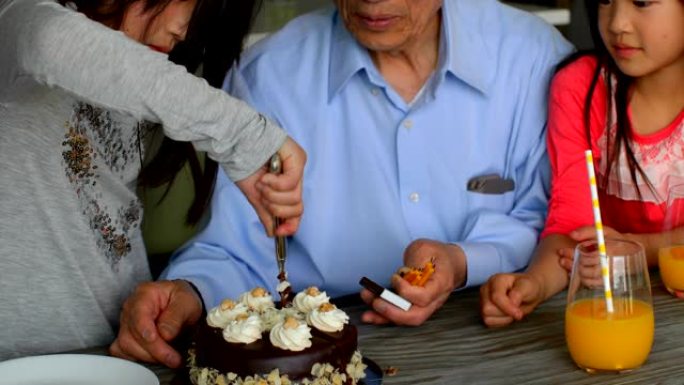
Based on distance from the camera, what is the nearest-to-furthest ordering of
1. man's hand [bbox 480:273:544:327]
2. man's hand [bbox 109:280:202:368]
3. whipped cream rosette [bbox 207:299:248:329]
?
whipped cream rosette [bbox 207:299:248:329]
man's hand [bbox 109:280:202:368]
man's hand [bbox 480:273:544:327]

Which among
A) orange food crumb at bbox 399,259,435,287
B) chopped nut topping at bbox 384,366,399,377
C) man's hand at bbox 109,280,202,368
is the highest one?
orange food crumb at bbox 399,259,435,287

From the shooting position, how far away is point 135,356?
1590 mm

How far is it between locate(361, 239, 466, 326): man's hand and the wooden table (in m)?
0.02

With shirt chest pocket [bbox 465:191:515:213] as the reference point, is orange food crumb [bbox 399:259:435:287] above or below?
below

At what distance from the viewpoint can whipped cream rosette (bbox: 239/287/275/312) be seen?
58.7 inches

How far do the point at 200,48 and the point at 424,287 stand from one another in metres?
0.56

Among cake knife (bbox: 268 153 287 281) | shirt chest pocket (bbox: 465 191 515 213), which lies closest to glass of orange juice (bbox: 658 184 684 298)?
shirt chest pocket (bbox: 465 191 515 213)

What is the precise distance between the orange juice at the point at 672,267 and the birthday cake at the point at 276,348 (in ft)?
2.07

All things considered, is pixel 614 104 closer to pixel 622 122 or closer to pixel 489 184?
pixel 622 122

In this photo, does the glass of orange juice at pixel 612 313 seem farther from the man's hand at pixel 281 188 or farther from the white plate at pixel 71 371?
the white plate at pixel 71 371

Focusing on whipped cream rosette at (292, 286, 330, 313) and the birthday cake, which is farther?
whipped cream rosette at (292, 286, 330, 313)

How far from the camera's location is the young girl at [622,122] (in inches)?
77.5

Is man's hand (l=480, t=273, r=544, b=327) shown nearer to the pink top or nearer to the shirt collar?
the pink top

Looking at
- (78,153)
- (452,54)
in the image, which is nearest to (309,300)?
→ (78,153)
